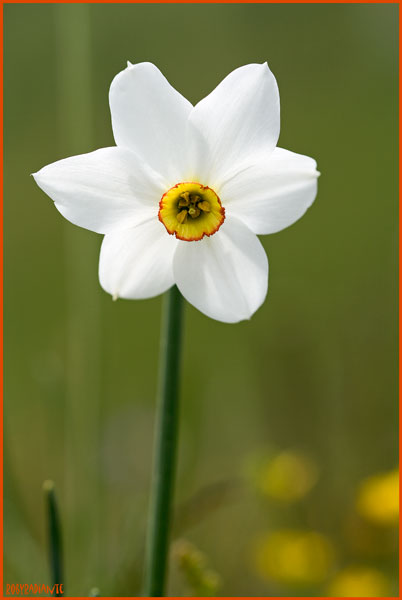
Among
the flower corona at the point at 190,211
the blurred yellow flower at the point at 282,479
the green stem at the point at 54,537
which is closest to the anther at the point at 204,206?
the flower corona at the point at 190,211

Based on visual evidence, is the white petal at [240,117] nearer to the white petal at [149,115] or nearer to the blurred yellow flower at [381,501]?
the white petal at [149,115]

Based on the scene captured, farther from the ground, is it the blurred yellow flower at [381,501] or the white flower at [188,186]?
the white flower at [188,186]

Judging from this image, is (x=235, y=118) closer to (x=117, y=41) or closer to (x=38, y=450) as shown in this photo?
(x=38, y=450)

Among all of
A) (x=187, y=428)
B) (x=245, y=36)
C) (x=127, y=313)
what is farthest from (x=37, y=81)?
(x=187, y=428)

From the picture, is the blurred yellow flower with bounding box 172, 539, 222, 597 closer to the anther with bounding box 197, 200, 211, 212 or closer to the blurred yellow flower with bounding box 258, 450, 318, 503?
the anther with bounding box 197, 200, 211, 212

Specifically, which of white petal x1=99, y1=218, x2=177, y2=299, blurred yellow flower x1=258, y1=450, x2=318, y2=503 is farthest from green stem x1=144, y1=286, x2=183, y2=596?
blurred yellow flower x1=258, y1=450, x2=318, y2=503

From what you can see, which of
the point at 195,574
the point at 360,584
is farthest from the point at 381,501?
the point at 195,574
